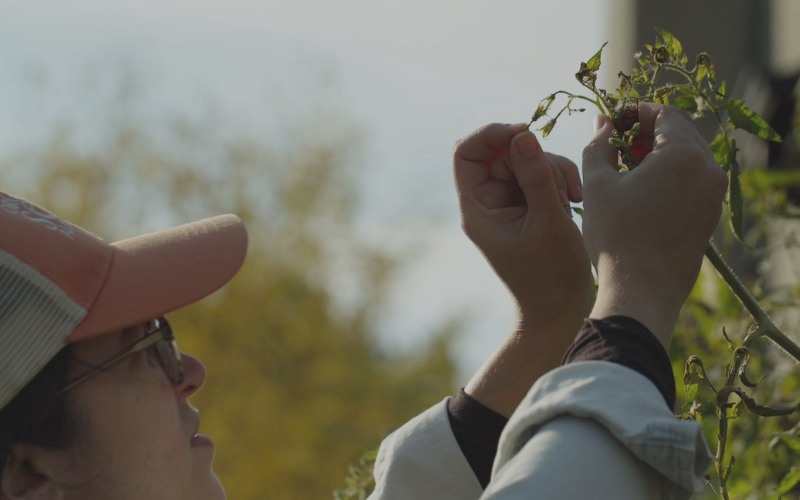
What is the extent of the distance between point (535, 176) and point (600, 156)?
0.59 ft

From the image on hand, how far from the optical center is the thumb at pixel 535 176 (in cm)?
139

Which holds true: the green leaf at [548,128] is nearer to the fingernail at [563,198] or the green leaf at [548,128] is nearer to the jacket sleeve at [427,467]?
the fingernail at [563,198]

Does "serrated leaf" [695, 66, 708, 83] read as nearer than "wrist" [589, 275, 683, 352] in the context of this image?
No

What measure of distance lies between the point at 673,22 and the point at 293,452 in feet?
26.0

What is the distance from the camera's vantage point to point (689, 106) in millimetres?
1412

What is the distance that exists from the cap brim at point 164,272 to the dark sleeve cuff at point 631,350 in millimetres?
710

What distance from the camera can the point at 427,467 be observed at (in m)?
1.56

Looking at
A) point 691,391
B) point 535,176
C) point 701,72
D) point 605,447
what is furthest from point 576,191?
point 605,447

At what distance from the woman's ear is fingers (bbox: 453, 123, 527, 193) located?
32.2 inches

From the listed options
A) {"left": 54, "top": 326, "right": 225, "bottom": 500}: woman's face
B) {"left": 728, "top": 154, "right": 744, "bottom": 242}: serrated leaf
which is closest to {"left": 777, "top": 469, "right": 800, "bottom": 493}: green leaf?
{"left": 728, "top": 154, "right": 744, "bottom": 242}: serrated leaf

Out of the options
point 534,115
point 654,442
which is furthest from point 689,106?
point 654,442

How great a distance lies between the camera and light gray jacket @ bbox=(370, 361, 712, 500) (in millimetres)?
973

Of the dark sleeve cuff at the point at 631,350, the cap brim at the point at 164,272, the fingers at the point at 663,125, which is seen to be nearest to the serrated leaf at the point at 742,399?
the dark sleeve cuff at the point at 631,350

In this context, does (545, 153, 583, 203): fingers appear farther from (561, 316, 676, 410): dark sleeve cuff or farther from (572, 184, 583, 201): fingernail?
(561, 316, 676, 410): dark sleeve cuff
